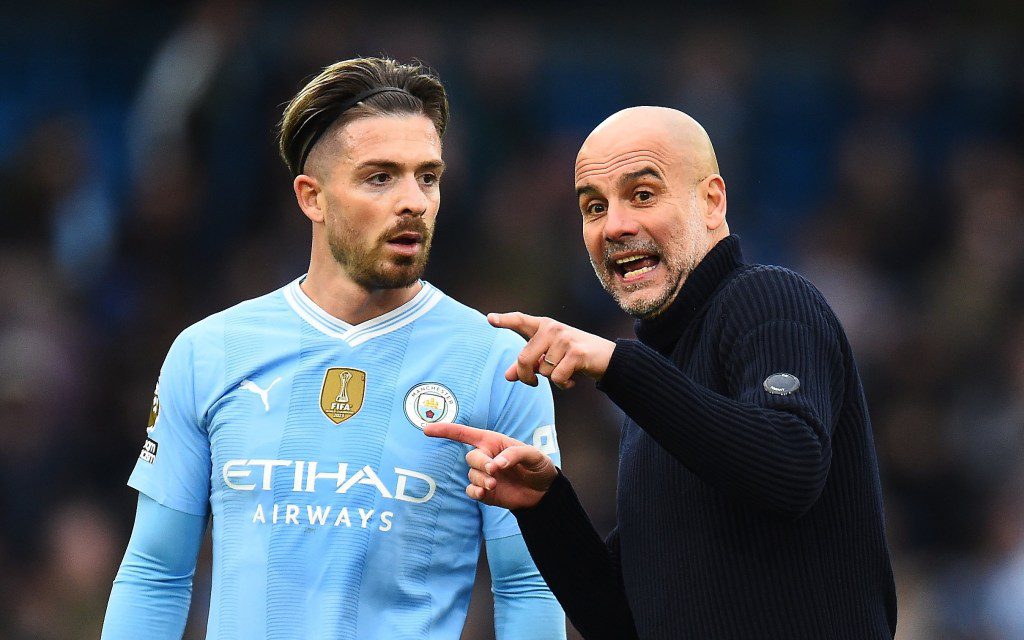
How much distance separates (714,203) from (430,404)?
2.98 ft

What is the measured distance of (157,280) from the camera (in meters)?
8.23

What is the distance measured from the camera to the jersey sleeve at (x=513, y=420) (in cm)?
370

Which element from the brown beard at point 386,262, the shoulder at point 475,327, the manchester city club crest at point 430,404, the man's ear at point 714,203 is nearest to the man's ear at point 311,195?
the brown beard at point 386,262

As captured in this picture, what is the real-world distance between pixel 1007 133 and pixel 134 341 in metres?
6.03

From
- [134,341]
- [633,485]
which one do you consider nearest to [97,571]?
[134,341]

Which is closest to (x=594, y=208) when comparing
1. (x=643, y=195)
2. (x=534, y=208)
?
(x=643, y=195)

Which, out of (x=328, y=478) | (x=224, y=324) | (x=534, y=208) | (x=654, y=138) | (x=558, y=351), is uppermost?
(x=534, y=208)

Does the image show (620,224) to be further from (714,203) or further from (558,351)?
(558,351)

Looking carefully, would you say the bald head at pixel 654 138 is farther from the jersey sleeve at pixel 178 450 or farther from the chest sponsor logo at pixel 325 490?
the jersey sleeve at pixel 178 450

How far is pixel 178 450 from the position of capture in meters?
3.71

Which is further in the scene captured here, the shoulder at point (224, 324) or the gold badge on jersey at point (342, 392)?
the shoulder at point (224, 324)

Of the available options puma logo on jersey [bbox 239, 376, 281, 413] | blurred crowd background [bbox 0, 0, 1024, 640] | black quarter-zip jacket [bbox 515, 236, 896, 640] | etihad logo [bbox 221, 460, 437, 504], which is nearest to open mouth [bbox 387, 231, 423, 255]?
puma logo on jersey [bbox 239, 376, 281, 413]

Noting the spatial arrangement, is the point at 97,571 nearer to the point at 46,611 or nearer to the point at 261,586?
the point at 46,611

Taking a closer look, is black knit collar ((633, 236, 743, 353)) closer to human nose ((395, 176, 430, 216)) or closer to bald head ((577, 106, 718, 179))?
bald head ((577, 106, 718, 179))
